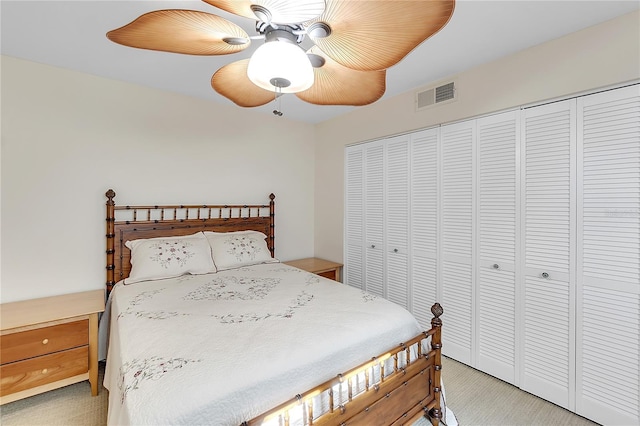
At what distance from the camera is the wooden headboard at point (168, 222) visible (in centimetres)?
260

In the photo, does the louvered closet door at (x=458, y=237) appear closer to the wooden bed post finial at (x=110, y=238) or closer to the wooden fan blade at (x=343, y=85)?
the wooden fan blade at (x=343, y=85)

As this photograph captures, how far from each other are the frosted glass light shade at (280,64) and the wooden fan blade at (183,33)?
0.47 ft

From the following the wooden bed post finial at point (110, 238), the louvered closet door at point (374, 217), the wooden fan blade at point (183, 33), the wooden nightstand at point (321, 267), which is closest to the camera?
the wooden fan blade at point (183, 33)

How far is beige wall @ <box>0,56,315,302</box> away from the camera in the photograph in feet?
7.32

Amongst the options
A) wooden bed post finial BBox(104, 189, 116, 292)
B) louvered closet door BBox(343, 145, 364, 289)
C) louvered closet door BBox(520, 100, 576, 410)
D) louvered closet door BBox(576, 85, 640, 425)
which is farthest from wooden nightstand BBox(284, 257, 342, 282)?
louvered closet door BBox(576, 85, 640, 425)

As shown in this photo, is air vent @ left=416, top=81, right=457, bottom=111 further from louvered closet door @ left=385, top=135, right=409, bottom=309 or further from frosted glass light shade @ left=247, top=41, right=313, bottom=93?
frosted glass light shade @ left=247, top=41, right=313, bottom=93

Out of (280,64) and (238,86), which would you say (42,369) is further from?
(280,64)

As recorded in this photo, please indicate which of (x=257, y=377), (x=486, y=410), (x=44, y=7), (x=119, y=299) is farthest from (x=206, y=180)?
(x=486, y=410)

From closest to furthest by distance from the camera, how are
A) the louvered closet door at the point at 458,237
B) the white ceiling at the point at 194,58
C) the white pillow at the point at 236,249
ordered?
the white ceiling at the point at 194,58, the louvered closet door at the point at 458,237, the white pillow at the point at 236,249

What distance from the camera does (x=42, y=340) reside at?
6.34 feet

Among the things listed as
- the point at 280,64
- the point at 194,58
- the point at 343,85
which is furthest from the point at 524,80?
the point at 194,58

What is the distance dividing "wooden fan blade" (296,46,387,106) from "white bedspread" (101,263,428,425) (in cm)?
127

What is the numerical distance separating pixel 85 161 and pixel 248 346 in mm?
2265

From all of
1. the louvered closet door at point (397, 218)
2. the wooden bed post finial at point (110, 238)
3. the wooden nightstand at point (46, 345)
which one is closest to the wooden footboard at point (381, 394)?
the louvered closet door at point (397, 218)
